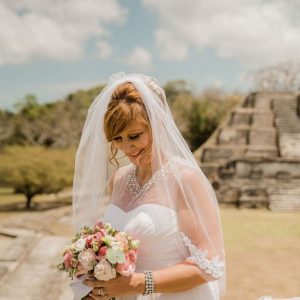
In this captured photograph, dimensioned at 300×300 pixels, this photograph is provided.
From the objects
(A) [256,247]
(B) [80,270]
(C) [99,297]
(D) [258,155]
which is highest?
(B) [80,270]

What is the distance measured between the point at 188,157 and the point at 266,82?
1220 inches

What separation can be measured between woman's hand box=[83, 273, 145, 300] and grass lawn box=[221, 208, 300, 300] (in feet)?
15.5

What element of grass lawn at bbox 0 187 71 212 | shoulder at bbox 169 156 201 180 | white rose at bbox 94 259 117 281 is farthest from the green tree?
white rose at bbox 94 259 117 281

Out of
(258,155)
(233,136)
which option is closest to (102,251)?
(258,155)

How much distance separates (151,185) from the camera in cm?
216

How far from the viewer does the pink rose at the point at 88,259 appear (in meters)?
1.85

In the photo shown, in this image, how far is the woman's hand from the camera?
1862 millimetres

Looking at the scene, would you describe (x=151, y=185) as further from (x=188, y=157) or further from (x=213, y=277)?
(x=213, y=277)

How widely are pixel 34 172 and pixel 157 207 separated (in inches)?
805

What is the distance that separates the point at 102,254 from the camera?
6.05ft

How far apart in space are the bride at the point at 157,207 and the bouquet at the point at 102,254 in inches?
2.1

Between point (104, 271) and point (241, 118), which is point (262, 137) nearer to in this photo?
point (241, 118)

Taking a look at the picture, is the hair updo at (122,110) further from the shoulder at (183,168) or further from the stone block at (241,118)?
the stone block at (241,118)

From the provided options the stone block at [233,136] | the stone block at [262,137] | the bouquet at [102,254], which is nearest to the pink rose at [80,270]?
the bouquet at [102,254]
